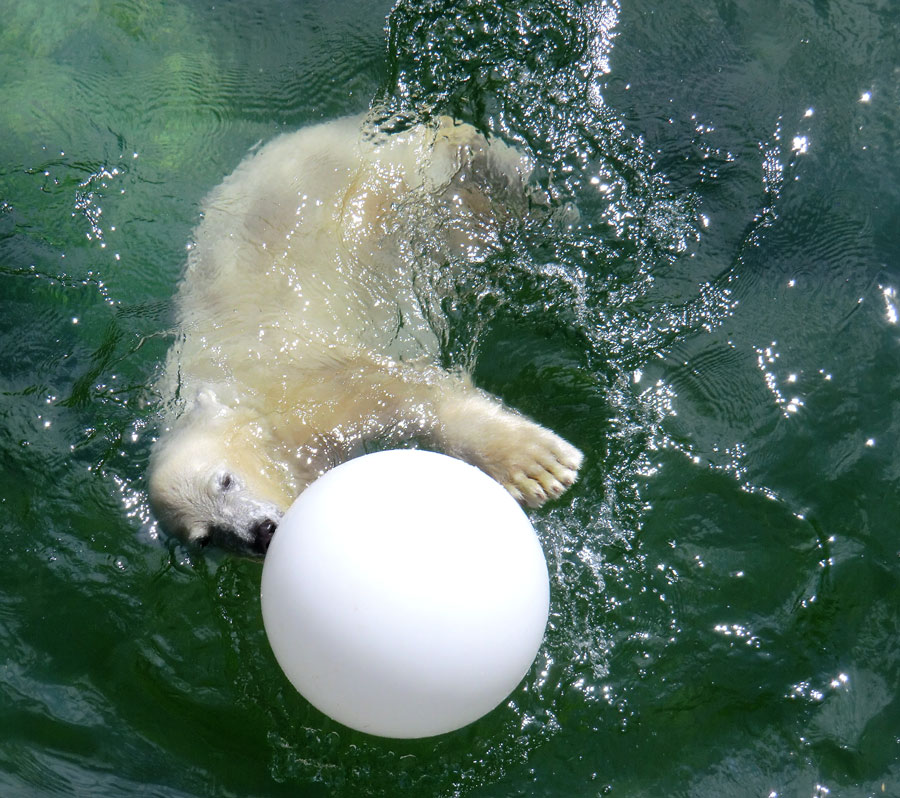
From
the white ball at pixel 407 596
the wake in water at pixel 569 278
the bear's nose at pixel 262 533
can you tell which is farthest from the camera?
the wake in water at pixel 569 278

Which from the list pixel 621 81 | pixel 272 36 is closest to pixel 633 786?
pixel 621 81

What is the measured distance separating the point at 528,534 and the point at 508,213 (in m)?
2.06

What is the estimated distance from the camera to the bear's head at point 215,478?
314cm

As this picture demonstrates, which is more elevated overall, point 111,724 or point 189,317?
point 189,317

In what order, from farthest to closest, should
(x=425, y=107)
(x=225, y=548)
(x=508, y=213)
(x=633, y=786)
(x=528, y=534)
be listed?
(x=425, y=107), (x=508, y=213), (x=225, y=548), (x=633, y=786), (x=528, y=534)

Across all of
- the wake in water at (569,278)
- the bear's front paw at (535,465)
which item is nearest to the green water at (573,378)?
the wake in water at (569,278)

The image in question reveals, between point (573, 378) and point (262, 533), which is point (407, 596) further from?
point (573, 378)

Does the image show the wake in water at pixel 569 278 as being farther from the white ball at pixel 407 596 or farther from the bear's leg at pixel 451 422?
the white ball at pixel 407 596

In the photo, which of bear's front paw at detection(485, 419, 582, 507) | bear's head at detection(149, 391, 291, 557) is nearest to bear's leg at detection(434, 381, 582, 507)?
bear's front paw at detection(485, 419, 582, 507)

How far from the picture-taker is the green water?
3094mm

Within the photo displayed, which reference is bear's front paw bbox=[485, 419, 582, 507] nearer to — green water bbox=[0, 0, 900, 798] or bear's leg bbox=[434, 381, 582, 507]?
bear's leg bbox=[434, 381, 582, 507]

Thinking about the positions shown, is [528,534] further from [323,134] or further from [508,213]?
[323,134]

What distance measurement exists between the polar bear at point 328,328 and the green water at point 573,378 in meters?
0.17

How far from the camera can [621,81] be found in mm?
4289
